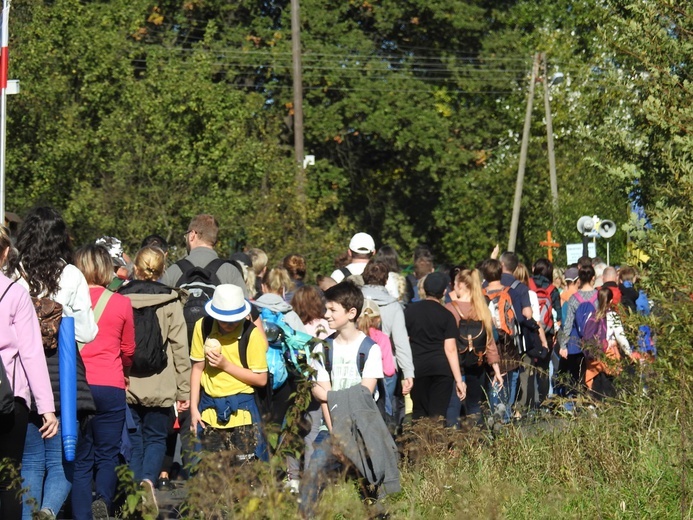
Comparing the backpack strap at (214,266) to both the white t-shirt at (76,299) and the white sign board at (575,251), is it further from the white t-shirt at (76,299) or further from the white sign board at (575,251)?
the white sign board at (575,251)

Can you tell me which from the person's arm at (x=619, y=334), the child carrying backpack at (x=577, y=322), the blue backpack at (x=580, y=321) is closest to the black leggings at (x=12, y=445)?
the person's arm at (x=619, y=334)

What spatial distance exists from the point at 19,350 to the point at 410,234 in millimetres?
38502

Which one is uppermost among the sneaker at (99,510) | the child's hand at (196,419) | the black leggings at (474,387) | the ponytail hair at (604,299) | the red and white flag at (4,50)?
the red and white flag at (4,50)

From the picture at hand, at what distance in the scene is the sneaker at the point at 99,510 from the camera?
25.6 feet

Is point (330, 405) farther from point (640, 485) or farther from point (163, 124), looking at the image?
point (163, 124)

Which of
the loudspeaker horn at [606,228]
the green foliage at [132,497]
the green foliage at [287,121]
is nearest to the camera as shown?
the green foliage at [132,497]

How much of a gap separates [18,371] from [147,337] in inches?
88.7

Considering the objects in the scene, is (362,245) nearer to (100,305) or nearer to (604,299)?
(604,299)

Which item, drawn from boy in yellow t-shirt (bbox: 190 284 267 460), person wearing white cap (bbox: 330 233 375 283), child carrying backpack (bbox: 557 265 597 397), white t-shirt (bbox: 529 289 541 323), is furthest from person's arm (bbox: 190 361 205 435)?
white t-shirt (bbox: 529 289 541 323)

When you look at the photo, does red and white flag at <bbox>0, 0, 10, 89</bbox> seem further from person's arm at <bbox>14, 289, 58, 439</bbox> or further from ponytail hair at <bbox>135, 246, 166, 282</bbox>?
person's arm at <bbox>14, 289, 58, 439</bbox>

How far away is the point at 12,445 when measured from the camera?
6340 mm

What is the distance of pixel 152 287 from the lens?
8742mm

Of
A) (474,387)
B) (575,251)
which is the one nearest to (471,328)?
(474,387)

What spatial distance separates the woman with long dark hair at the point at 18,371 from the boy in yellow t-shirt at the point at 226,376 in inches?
57.9
